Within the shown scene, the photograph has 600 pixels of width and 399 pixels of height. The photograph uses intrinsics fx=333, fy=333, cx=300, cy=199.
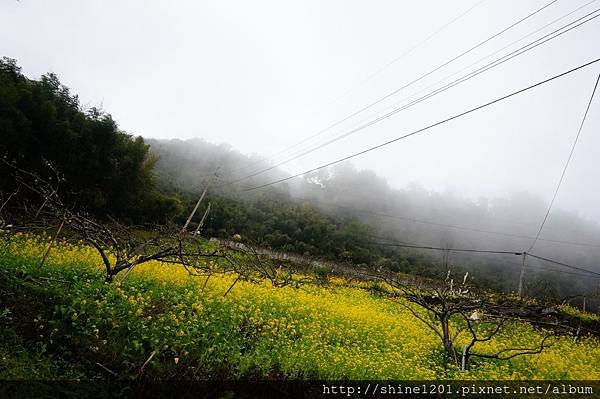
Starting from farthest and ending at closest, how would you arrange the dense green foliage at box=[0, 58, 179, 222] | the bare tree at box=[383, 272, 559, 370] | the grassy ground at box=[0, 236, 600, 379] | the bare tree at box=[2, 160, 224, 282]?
the dense green foliage at box=[0, 58, 179, 222], the bare tree at box=[2, 160, 224, 282], the bare tree at box=[383, 272, 559, 370], the grassy ground at box=[0, 236, 600, 379]

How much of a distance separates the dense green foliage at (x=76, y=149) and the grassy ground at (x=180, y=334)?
38.5ft

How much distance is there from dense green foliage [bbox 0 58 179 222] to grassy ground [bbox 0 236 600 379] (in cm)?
1175

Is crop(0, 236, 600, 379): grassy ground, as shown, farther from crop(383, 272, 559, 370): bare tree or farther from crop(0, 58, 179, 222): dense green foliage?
crop(0, 58, 179, 222): dense green foliage

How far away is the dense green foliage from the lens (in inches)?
687

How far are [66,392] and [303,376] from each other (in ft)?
10.9

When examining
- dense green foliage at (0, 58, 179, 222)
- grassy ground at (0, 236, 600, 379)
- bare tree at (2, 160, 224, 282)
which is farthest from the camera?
dense green foliage at (0, 58, 179, 222)

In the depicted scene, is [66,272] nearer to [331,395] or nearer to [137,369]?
[137,369]

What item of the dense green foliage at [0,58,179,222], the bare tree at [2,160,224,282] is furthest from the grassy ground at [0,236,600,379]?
the dense green foliage at [0,58,179,222]

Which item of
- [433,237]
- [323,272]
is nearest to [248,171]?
[433,237]

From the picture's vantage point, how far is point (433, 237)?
62312mm

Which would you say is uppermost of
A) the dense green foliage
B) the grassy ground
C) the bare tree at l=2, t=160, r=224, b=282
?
the dense green foliage

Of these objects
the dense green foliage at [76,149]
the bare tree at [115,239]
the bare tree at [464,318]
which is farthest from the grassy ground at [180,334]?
the dense green foliage at [76,149]

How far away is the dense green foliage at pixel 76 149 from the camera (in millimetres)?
17438

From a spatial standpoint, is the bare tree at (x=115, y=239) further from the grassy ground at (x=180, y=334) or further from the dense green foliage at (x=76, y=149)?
the dense green foliage at (x=76, y=149)
